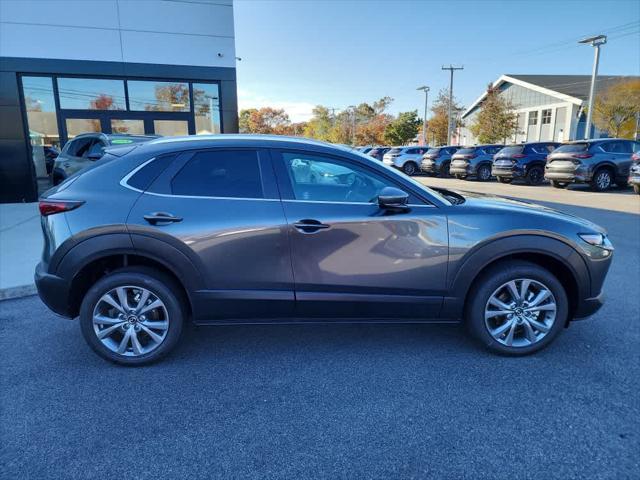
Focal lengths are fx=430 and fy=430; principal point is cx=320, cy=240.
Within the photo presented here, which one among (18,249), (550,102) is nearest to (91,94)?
(18,249)

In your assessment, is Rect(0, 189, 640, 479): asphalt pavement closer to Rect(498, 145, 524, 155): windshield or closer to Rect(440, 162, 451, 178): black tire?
Rect(498, 145, 524, 155): windshield

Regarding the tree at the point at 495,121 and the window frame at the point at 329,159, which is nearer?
the window frame at the point at 329,159

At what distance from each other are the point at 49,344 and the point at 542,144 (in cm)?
1953

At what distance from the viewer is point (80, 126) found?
466 inches

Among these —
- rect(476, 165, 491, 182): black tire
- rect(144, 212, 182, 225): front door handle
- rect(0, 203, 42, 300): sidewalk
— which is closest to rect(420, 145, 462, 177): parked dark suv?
rect(476, 165, 491, 182): black tire

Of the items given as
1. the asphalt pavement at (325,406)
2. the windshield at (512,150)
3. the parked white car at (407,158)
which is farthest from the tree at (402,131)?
the asphalt pavement at (325,406)

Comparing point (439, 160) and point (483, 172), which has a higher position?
point (439, 160)

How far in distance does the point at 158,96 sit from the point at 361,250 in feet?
35.9

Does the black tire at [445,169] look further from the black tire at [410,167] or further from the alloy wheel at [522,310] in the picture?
the alloy wheel at [522,310]

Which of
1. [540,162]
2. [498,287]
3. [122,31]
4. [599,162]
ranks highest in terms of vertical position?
[122,31]

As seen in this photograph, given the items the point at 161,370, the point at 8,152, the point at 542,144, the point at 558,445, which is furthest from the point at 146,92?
the point at 542,144

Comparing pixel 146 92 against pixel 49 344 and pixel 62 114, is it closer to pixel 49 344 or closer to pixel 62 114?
pixel 62 114

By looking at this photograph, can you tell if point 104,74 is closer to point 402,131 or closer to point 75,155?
point 75,155

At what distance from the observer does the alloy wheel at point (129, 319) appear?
10.7 feet
